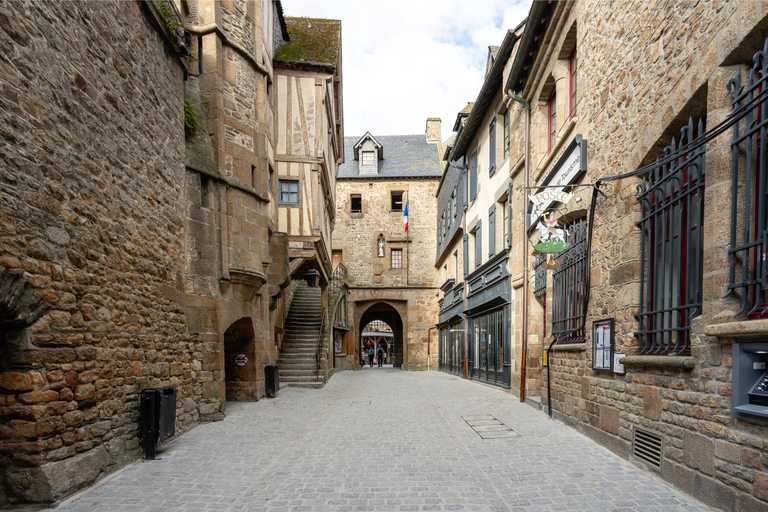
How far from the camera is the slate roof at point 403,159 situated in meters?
26.8

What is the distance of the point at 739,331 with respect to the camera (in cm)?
334

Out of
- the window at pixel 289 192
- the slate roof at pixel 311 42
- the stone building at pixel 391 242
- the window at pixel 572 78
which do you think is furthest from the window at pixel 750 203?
the stone building at pixel 391 242

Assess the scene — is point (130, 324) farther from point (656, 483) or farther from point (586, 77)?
point (586, 77)

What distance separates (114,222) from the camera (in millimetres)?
5180

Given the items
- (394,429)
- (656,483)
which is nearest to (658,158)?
(656,483)

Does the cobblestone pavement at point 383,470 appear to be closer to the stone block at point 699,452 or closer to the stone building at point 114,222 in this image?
the stone block at point 699,452

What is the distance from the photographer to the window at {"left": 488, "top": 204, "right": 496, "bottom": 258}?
1285 centimetres

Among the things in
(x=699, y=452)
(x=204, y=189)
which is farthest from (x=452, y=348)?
(x=699, y=452)

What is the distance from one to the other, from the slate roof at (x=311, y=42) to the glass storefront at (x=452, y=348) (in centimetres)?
1068

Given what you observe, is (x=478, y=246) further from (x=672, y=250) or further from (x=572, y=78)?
(x=672, y=250)

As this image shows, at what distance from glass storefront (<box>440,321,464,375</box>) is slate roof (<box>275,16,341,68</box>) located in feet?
35.1

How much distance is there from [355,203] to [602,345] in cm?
2186

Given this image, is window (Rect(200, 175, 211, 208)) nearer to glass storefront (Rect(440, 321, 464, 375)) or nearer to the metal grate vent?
the metal grate vent

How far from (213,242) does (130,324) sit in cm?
278
